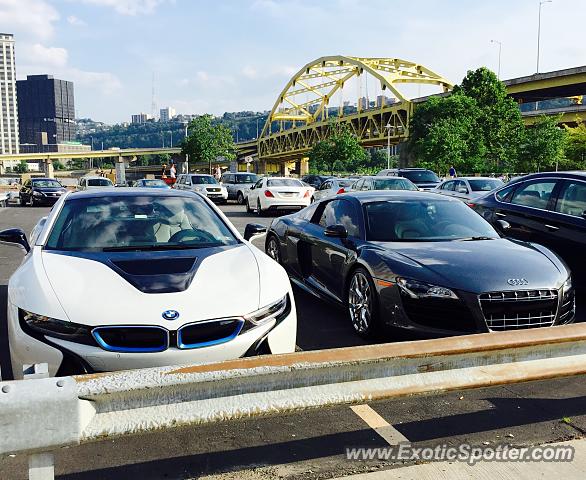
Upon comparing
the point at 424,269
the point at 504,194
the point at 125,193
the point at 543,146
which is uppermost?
the point at 543,146

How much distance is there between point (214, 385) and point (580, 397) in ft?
10.1

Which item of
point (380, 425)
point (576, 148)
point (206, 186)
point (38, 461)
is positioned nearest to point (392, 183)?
point (206, 186)

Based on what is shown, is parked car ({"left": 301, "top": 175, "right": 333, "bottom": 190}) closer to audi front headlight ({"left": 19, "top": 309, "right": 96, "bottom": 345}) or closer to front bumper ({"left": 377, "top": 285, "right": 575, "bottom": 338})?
front bumper ({"left": 377, "top": 285, "right": 575, "bottom": 338})

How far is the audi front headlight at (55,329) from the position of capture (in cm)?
357

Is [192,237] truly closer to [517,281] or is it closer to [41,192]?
[517,281]

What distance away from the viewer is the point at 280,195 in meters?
22.4

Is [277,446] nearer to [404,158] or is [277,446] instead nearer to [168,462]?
[168,462]

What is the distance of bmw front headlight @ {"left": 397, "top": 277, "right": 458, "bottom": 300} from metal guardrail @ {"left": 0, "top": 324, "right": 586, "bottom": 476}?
175 centimetres

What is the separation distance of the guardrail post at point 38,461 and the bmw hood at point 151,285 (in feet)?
4.52

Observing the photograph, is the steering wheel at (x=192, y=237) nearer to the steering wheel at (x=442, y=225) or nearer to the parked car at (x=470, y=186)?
the steering wheel at (x=442, y=225)

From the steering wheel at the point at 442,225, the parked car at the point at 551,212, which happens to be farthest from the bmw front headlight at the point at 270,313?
the parked car at the point at 551,212

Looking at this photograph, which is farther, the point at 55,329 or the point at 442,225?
the point at 442,225

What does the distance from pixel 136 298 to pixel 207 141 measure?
222 feet

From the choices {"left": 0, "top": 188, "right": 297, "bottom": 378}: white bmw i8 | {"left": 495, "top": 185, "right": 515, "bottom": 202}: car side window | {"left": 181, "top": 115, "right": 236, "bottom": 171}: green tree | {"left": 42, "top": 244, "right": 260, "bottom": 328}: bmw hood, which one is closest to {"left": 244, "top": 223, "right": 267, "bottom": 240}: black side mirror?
A: {"left": 0, "top": 188, "right": 297, "bottom": 378}: white bmw i8
